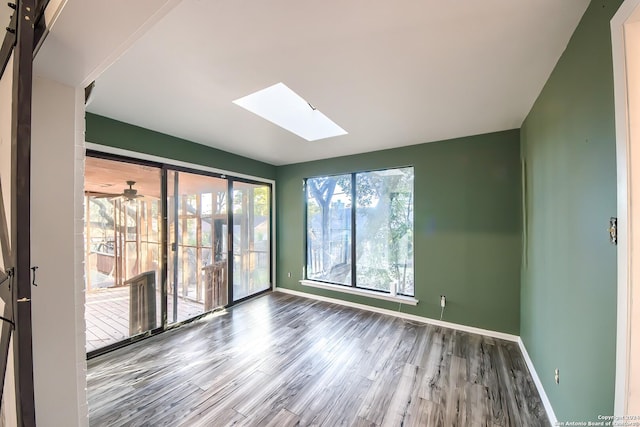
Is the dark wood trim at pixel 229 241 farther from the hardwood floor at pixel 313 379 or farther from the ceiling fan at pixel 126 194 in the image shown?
the ceiling fan at pixel 126 194

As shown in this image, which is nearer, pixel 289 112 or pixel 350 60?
pixel 350 60

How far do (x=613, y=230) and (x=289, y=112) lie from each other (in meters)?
2.64

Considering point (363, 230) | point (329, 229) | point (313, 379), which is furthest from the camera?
point (329, 229)

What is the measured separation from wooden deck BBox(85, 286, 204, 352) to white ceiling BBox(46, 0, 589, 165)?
1.94 m

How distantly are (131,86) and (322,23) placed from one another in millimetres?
1625

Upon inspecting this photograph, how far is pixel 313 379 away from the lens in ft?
6.86

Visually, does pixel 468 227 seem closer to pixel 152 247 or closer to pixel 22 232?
pixel 22 232

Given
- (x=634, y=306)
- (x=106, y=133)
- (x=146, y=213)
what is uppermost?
(x=106, y=133)

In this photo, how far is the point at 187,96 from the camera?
203 centimetres

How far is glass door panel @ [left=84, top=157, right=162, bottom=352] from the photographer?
2.53 m

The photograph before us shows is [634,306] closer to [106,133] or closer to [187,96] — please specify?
[187,96]

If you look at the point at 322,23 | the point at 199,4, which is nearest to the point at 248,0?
the point at 199,4

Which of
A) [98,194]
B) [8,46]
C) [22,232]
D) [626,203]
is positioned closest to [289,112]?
[8,46]

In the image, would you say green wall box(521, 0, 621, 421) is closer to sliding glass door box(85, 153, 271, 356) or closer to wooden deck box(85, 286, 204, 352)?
sliding glass door box(85, 153, 271, 356)
